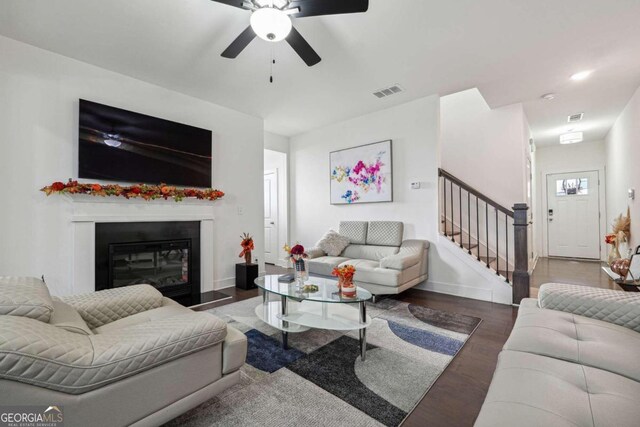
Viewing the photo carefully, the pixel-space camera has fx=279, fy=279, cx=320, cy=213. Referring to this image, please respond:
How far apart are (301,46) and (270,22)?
0.46 m

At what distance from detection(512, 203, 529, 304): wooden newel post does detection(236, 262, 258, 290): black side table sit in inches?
136

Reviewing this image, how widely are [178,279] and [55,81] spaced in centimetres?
264

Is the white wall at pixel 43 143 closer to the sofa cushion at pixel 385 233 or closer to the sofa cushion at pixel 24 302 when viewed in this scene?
the sofa cushion at pixel 24 302

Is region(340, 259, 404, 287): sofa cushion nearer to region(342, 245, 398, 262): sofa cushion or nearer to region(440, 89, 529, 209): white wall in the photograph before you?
region(342, 245, 398, 262): sofa cushion

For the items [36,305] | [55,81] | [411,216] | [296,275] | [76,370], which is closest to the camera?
[76,370]

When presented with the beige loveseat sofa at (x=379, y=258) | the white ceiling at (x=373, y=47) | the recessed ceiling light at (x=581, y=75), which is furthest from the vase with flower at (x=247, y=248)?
the recessed ceiling light at (x=581, y=75)

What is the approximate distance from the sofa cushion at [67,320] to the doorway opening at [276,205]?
4457 mm

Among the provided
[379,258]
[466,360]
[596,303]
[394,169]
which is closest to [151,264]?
[379,258]

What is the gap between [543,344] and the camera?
1354 mm

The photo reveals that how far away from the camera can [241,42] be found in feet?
7.61

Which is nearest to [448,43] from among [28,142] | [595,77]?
[595,77]

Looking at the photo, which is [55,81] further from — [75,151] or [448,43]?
[448,43]

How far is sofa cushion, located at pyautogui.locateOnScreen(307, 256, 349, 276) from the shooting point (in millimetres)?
3943

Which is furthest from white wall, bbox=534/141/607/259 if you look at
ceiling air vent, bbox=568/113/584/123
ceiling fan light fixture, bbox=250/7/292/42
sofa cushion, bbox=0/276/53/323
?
sofa cushion, bbox=0/276/53/323
